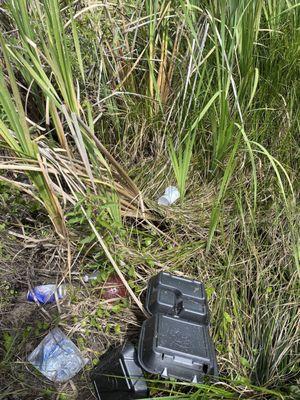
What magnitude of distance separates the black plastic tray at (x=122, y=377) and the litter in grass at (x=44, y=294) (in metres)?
0.29

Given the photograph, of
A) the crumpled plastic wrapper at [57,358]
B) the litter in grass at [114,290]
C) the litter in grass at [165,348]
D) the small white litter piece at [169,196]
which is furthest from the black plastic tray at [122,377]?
the small white litter piece at [169,196]

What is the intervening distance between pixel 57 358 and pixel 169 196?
2.29ft

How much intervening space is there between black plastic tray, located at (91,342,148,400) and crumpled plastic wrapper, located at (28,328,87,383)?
0.34 feet

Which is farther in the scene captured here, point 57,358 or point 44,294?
point 44,294

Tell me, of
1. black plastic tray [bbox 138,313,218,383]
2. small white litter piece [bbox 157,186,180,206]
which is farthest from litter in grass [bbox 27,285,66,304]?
small white litter piece [bbox 157,186,180,206]

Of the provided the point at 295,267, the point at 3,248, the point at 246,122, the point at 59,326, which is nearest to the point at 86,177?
the point at 3,248

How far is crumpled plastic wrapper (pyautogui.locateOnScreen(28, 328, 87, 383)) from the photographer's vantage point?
5.00ft

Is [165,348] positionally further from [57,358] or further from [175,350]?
[57,358]

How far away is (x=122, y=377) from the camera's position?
135cm

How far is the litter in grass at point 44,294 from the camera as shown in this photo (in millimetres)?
1634

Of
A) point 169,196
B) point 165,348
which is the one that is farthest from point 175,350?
point 169,196

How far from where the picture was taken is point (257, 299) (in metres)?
1.62

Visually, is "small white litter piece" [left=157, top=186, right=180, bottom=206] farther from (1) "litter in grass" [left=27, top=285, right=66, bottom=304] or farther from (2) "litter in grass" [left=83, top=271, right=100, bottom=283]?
(1) "litter in grass" [left=27, top=285, right=66, bottom=304]

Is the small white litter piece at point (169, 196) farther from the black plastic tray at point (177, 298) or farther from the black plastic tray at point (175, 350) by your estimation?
the black plastic tray at point (175, 350)
